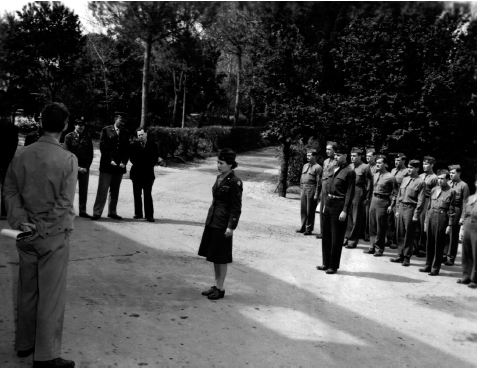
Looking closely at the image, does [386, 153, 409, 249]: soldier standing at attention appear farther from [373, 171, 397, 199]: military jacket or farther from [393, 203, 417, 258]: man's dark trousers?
[393, 203, 417, 258]: man's dark trousers

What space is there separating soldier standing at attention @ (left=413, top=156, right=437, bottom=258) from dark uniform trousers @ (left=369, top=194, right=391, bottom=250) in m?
0.66

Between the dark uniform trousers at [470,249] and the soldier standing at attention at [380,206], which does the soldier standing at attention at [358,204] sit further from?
the dark uniform trousers at [470,249]

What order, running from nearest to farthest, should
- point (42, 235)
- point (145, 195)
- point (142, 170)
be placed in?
1. point (42, 235)
2. point (145, 195)
3. point (142, 170)

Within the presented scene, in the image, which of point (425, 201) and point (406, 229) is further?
point (425, 201)

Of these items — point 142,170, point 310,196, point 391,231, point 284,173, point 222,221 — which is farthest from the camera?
point 284,173

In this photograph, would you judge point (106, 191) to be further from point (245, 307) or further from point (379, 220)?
point (379, 220)

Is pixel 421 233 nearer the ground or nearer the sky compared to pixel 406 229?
nearer the ground

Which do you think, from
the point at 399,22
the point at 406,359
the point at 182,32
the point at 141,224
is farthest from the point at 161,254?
the point at 182,32

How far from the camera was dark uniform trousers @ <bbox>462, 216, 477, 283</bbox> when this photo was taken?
859 centimetres

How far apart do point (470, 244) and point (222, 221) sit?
4.61 meters

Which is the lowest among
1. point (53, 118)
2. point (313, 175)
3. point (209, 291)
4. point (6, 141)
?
point (209, 291)

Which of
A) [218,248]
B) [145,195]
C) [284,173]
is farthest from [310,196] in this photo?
[284,173]

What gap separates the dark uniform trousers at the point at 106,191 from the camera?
10.3 meters

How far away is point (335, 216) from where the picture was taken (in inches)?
330
